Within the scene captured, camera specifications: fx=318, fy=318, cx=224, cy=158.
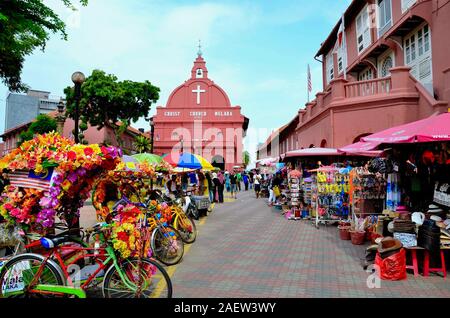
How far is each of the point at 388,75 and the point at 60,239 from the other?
46.4 ft

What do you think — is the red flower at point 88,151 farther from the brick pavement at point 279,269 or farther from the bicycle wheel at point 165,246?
the brick pavement at point 279,269

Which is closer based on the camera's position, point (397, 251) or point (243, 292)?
point (243, 292)

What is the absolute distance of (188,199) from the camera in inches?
418

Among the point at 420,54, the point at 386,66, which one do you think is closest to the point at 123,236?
the point at 420,54

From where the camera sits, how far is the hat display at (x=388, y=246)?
5.37 metres

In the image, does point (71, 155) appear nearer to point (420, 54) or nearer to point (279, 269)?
point (279, 269)

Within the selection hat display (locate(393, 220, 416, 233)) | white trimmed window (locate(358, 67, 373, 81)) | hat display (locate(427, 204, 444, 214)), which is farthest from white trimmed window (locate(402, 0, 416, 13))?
hat display (locate(393, 220, 416, 233))

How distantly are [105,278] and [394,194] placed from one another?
709 centimetres

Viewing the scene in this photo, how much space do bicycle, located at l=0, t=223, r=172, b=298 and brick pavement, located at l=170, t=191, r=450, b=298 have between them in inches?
36.1

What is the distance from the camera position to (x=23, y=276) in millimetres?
3938

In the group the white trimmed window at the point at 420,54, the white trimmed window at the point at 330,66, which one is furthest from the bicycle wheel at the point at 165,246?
the white trimmed window at the point at 330,66

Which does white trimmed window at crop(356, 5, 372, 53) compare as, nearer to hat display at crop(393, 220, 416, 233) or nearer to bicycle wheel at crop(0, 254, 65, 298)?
hat display at crop(393, 220, 416, 233)
